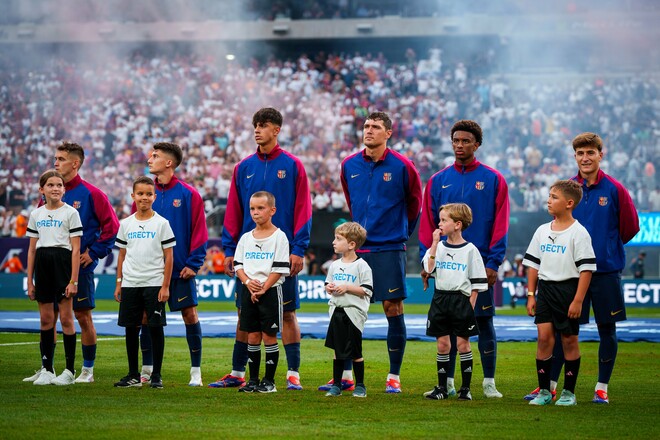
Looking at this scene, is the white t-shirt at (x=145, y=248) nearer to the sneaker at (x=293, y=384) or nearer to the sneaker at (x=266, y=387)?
the sneaker at (x=266, y=387)

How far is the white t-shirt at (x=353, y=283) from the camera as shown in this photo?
8289 mm

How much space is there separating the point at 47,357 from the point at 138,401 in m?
1.81

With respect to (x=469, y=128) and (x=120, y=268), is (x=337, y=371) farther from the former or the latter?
(x=469, y=128)

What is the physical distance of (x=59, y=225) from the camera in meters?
9.12

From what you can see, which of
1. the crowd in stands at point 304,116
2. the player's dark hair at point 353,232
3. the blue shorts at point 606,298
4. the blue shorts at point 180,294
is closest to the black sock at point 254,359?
the blue shorts at point 180,294

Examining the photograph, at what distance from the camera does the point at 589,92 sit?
3425 cm

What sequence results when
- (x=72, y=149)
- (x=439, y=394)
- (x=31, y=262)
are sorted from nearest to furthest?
(x=439, y=394), (x=31, y=262), (x=72, y=149)

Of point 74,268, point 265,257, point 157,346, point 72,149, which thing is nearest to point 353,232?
point 265,257

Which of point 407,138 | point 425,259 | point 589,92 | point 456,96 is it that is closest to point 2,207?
point 407,138

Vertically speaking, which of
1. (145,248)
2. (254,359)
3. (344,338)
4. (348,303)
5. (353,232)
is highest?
(353,232)

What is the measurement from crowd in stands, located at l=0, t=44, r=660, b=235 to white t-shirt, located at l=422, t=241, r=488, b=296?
20341 mm

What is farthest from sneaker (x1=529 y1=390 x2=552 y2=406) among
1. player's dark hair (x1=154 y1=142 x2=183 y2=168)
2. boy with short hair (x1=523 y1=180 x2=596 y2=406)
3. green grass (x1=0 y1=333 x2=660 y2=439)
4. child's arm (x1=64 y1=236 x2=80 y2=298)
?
child's arm (x1=64 y1=236 x2=80 y2=298)

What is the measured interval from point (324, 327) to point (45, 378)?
27.1 feet

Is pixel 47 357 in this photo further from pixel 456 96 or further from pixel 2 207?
pixel 456 96
